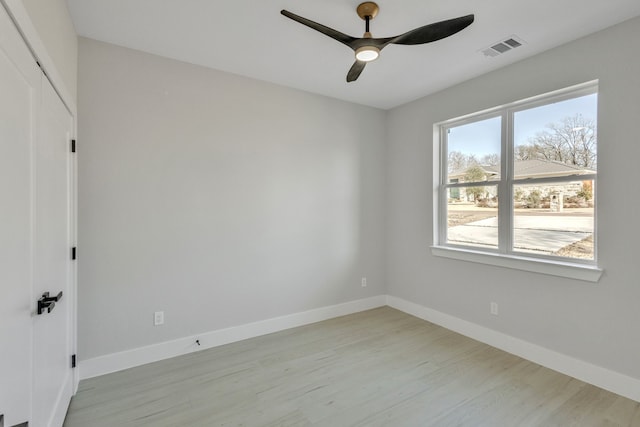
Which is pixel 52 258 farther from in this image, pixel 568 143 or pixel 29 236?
pixel 568 143

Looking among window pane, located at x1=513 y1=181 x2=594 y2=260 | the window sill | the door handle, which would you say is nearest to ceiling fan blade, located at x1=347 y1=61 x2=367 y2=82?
window pane, located at x1=513 y1=181 x2=594 y2=260

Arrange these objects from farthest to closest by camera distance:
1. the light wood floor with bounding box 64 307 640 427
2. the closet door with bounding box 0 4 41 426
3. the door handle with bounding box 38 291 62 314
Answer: the light wood floor with bounding box 64 307 640 427
the door handle with bounding box 38 291 62 314
the closet door with bounding box 0 4 41 426

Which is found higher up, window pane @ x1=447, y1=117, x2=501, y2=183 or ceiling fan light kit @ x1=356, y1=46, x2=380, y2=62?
ceiling fan light kit @ x1=356, y1=46, x2=380, y2=62

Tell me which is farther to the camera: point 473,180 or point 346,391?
point 473,180

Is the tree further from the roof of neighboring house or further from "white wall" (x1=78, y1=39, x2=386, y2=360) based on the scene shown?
"white wall" (x1=78, y1=39, x2=386, y2=360)

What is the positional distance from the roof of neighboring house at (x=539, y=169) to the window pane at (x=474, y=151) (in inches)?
3.2

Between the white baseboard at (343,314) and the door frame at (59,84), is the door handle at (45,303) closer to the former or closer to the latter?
the door frame at (59,84)

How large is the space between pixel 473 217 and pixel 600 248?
1.14 m

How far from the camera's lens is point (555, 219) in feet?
8.77

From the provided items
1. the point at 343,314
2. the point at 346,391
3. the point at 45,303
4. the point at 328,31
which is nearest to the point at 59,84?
the point at 45,303

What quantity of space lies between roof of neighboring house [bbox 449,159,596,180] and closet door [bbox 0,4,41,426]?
364cm

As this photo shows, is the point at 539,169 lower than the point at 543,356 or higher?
higher

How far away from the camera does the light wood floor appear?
196cm

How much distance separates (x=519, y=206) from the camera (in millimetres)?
2922
